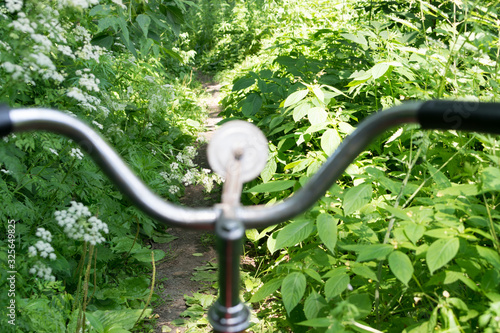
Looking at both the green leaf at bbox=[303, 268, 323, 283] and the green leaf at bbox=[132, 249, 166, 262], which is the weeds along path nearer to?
the green leaf at bbox=[132, 249, 166, 262]

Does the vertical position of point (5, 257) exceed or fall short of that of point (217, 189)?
it falls short

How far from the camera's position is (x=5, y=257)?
206 cm

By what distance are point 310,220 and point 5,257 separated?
1.48m

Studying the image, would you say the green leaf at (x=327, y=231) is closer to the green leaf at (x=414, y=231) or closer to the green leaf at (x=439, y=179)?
the green leaf at (x=414, y=231)

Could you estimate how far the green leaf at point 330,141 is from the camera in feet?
9.38

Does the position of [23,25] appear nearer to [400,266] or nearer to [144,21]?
[144,21]

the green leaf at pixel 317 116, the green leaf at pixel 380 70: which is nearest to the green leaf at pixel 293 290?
the green leaf at pixel 317 116

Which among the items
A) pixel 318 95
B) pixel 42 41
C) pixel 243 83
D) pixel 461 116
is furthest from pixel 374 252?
pixel 243 83

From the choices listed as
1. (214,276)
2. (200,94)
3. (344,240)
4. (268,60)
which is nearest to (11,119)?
(344,240)

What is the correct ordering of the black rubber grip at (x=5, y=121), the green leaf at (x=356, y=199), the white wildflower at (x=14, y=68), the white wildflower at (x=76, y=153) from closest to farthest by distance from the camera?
1. the black rubber grip at (x=5, y=121)
2. the white wildflower at (x=14, y=68)
3. the green leaf at (x=356, y=199)
4. the white wildflower at (x=76, y=153)

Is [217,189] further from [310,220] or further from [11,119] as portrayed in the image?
[11,119]

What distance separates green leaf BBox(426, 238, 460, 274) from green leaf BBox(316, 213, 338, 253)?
1.39ft

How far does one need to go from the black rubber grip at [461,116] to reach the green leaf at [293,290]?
1321 mm

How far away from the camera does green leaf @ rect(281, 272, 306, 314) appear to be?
1.89 meters
